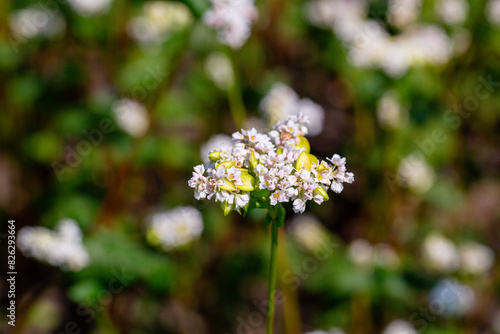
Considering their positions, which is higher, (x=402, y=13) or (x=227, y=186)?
(x=402, y=13)

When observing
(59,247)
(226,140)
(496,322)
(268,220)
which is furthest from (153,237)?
(496,322)

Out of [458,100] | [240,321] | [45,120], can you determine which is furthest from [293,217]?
[45,120]

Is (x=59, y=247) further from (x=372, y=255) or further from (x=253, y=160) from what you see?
(x=372, y=255)

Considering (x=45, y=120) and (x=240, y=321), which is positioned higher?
(x=45, y=120)

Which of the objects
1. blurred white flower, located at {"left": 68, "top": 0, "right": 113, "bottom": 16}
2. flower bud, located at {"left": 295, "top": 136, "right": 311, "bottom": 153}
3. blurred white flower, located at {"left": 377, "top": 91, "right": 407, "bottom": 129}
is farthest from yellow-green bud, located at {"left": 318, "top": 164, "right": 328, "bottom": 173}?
blurred white flower, located at {"left": 68, "top": 0, "right": 113, "bottom": 16}

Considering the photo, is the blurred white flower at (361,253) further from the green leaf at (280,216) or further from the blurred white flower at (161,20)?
the green leaf at (280,216)

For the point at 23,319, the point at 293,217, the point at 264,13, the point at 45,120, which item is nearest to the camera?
the point at 23,319

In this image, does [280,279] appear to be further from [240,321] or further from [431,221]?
[431,221]
